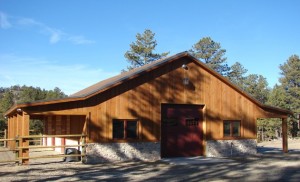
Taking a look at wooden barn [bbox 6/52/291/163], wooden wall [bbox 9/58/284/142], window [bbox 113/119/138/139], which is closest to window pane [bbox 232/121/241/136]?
wooden barn [bbox 6/52/291/163]

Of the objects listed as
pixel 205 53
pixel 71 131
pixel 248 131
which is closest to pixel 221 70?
pixel 205 53

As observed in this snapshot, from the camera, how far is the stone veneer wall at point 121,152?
1689cm

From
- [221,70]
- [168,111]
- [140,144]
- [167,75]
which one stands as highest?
[221,70]

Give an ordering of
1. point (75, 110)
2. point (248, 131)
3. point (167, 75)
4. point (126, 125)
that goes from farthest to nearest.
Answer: point (248, 131) < point (167, 75) < point (126, 125) < point (75, 110)

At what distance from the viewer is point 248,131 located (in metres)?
21.9

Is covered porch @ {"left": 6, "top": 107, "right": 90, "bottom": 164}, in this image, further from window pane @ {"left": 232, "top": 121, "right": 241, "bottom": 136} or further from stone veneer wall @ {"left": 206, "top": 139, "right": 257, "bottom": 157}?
window pane @ {"left": 232, "top": 121, "right": 241, "bottom": 136}

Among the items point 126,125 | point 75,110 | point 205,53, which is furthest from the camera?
point 205,53

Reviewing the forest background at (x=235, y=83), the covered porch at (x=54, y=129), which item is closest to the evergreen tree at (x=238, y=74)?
the forest background at (x=235, y=83)

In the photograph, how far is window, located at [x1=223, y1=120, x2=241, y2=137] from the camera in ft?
69.2

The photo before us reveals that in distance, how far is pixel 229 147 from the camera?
68.8 ft

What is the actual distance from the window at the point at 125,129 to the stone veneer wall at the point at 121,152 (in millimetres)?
393

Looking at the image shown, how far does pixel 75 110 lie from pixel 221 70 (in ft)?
164

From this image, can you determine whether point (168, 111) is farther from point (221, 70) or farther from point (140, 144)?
point (221, 70)

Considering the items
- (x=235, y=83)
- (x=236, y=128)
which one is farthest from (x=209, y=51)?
(x=236, y=128)
